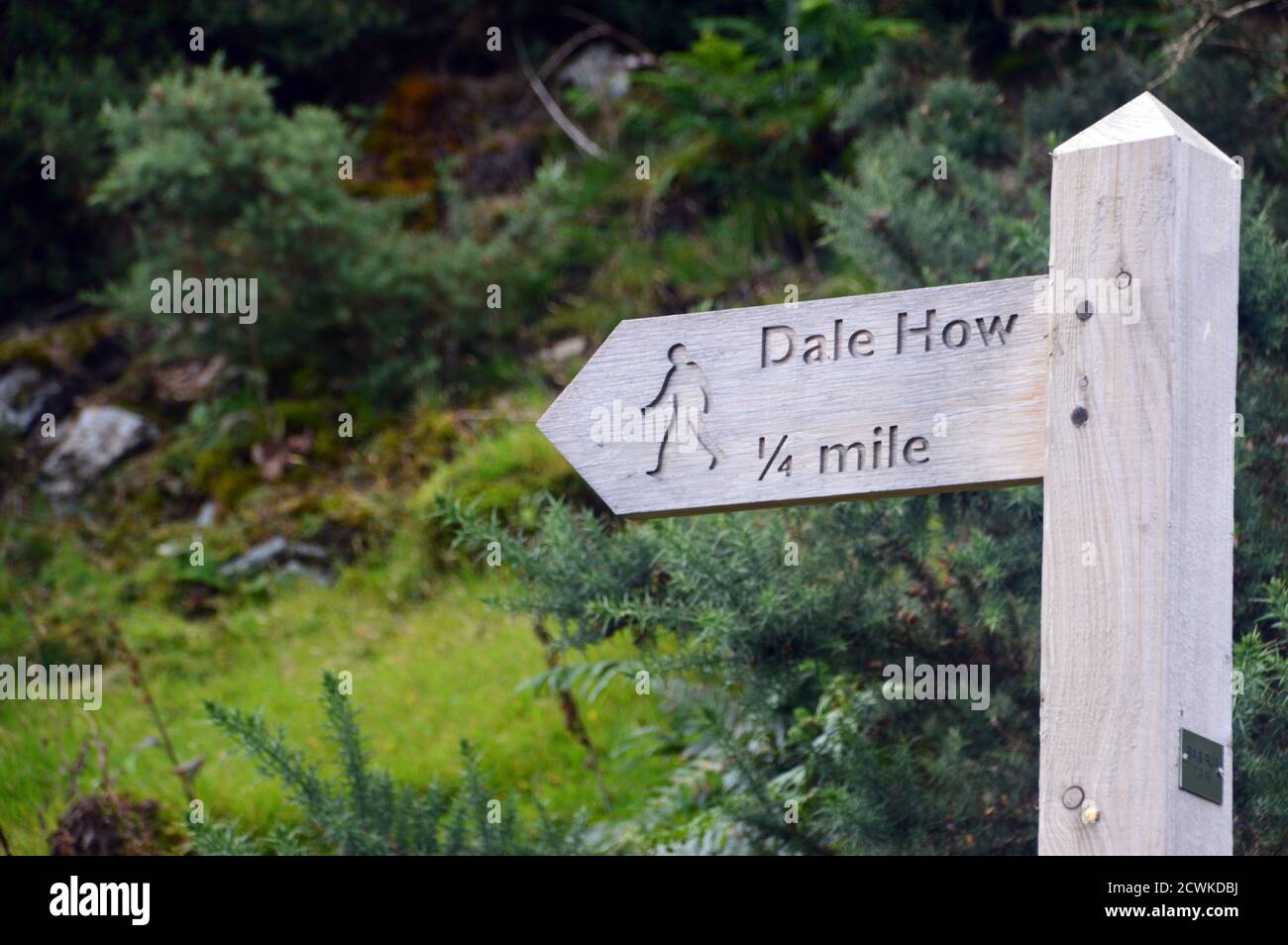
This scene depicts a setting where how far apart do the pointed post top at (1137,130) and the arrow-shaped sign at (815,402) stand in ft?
0.69

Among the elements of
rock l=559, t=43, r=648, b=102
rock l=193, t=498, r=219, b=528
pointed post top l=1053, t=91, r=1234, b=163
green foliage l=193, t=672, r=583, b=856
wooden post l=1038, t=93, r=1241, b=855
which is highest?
rock l=559, t=43, r=648, b=102

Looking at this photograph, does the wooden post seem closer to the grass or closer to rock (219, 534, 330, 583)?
the grass

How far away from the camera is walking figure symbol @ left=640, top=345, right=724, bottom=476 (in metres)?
2.16

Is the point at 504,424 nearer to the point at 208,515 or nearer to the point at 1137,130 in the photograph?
the point at 208,515

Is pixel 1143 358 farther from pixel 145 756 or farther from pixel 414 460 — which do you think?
pixel 414 460

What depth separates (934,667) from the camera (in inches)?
128

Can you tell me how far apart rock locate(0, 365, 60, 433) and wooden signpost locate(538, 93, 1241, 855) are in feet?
23.5

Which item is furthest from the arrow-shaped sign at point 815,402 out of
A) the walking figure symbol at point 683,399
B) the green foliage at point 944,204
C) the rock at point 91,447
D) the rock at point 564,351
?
the rock at point 91,447

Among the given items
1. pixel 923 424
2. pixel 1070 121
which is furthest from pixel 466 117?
pixel 923 424

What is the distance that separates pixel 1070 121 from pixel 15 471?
19.6ft

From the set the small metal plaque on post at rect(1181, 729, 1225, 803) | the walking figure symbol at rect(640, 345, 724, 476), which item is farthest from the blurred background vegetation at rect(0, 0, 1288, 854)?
the walking figure symbol at rect(640, 345, 724, 476)

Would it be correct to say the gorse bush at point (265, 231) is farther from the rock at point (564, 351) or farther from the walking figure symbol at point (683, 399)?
the walking figure symbol at point (683, 399)

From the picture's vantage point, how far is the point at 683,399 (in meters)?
2.18

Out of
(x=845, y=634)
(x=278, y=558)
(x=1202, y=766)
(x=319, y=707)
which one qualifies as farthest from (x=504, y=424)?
(x=1202, y=766)
